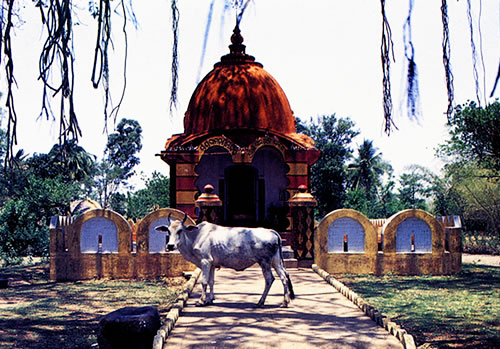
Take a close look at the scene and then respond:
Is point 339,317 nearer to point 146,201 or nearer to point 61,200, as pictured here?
point 61,200

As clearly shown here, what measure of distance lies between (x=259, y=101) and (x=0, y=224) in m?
10.1

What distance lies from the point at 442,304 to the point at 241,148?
793 cm

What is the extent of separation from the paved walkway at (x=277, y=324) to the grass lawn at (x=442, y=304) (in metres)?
1.03

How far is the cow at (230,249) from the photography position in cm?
849

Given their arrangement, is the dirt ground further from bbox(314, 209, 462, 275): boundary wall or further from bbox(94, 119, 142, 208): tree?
bbox(94, 119, 142, 208): tree

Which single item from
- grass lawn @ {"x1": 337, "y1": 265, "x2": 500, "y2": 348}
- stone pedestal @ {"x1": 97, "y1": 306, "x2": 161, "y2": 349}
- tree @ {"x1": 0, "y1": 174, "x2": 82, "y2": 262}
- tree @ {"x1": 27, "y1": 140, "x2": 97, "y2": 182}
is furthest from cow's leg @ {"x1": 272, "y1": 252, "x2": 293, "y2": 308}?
tree @ {"x1": 27, "y1": 140, "x2": 97, "y2": 182}

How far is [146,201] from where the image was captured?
29500mm

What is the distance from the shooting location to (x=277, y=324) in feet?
23.6

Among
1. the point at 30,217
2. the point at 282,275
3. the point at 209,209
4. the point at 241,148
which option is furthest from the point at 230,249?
the point at 30,217

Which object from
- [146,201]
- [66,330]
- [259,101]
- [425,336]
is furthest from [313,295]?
[146,201]

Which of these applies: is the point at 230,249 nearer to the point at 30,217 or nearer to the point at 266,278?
the point at 266,278

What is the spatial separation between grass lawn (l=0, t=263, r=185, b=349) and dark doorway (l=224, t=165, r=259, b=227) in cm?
435

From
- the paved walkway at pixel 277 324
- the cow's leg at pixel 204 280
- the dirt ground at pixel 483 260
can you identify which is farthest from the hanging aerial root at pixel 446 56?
the dirt ground at pixel 483 260

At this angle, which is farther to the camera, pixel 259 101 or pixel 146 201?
pixel 146 201
